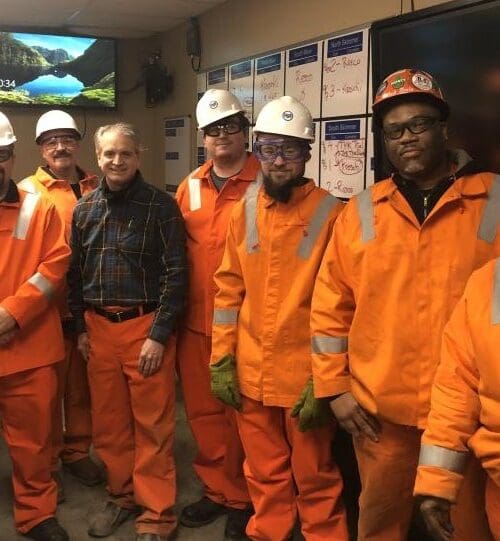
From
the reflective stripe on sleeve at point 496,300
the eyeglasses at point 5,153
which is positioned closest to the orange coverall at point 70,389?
the eyeglasses at point 5,153

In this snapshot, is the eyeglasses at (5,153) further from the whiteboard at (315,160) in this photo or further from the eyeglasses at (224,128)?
the whiteboard at (315,160)

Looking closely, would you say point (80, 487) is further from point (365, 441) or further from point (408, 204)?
point (408, 204)

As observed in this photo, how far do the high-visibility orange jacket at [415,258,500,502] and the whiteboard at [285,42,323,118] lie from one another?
1.88 m

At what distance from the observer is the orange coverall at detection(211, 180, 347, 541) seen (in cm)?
203

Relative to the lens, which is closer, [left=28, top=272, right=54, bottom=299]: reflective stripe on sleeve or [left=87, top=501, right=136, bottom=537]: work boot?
[left=28, top=272, right=54, bottom=299]: reflective stripe on sleeve

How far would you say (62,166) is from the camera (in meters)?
2.91

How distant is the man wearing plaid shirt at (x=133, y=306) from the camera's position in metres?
2.30

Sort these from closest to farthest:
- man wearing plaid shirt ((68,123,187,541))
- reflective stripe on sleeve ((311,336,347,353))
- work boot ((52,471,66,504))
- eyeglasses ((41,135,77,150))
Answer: reflective stripe on sleeve ((311,336,347,353))
man wearing plaid shirt ((68,123,187,541))
work boot ((52,471,66,504))
eyeglasses ((41,135,77,150))

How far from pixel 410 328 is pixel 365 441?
390mm

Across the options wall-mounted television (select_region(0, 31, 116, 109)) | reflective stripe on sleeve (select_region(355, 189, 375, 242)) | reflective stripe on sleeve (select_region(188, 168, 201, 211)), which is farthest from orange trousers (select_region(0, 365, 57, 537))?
wall-mounted television (select_region(0, 31, 116, 109))

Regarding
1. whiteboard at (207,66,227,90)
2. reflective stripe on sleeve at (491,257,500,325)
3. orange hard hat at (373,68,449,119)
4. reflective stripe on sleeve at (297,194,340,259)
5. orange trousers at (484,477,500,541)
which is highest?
A: whiteboard at (207,66,227,90)

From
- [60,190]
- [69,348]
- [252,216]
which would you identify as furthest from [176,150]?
[252,216]

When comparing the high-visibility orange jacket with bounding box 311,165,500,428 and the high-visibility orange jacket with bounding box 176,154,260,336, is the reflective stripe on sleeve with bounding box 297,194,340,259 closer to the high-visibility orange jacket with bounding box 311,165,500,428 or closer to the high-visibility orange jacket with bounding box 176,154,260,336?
the high-visibility orange jacket with bounding box 311,165,500,428

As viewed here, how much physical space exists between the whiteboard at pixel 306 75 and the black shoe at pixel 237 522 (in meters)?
1.88
